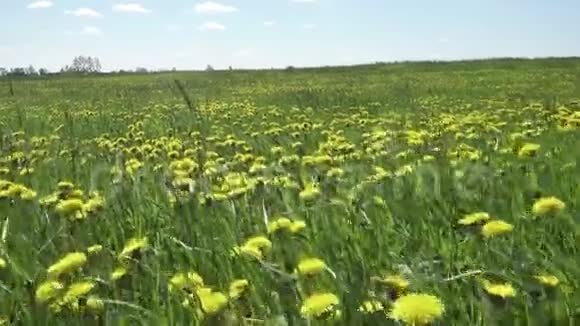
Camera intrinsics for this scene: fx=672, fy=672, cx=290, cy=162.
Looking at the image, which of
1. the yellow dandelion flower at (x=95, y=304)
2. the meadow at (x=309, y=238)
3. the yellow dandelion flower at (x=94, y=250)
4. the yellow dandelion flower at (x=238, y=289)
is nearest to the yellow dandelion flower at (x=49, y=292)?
the meadow at (x=309, y=238)

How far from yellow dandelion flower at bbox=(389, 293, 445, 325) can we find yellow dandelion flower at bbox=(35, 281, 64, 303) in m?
1.06

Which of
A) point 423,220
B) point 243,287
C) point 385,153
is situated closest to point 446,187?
point 423,220

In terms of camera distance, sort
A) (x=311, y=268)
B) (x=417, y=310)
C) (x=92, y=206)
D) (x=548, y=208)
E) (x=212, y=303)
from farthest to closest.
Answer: (x=92, y=206), (x=548, y=208), (x=311, y=268), (x=212, y=303), (x=417, y=310)

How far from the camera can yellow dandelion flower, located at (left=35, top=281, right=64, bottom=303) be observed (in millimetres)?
1982

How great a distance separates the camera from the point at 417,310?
54.7 inches

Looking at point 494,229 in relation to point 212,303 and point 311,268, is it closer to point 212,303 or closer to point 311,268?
point 311,268

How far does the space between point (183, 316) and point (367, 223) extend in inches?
45.5

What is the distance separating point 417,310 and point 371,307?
0.89ft

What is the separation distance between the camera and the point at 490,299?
1.61m

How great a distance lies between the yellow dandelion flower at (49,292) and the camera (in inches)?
78.0

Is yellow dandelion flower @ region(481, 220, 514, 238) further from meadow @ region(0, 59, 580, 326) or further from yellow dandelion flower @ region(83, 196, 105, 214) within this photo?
yellow dandelion flower @ region(83, 196, 105, 214)

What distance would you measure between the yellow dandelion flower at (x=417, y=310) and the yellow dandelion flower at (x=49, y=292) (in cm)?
106

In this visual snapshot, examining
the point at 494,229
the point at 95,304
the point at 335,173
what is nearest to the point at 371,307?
the point at 494,229

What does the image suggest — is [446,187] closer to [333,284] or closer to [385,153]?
[385,153]
